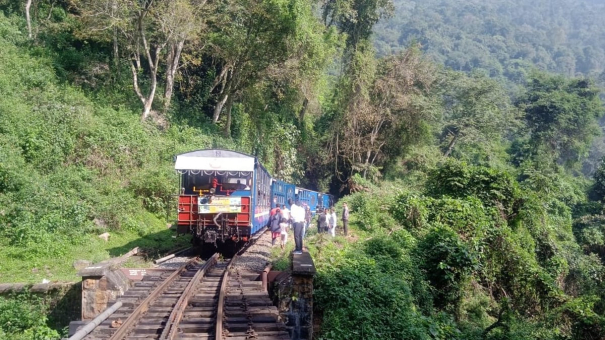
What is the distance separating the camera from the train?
13.9m

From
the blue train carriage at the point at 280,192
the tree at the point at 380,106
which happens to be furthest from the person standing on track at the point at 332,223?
the tree at the point at 380,106

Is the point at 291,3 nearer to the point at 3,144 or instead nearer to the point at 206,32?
the point at 206,32

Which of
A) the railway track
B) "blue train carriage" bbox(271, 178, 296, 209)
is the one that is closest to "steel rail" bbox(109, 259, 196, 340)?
the railway track

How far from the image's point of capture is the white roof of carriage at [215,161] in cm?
1417

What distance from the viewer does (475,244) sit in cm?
1534

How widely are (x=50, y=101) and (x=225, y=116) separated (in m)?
11.9

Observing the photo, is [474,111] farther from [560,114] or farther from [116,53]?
[116,53]

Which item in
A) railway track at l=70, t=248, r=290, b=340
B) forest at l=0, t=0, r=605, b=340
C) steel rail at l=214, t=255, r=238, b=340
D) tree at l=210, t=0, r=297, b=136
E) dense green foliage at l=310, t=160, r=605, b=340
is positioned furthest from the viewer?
tree at l=210, t=0, r=297, b=136

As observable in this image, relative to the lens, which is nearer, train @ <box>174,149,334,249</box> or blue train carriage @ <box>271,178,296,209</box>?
train @ <box>174,149,334,249</box>

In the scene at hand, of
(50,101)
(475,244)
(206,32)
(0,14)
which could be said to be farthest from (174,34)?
(475,244)

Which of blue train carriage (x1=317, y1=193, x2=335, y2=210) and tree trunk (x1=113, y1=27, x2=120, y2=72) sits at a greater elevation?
tree trunk (x1=113, y1=27, x2=120, y2=72)

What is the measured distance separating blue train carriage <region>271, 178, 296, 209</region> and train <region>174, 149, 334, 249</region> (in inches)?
152

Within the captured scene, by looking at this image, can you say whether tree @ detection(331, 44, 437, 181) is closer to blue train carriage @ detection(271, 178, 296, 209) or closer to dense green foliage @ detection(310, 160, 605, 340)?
dense green foliage @ detection(310, 160, 605, 340)

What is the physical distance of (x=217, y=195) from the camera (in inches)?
553
